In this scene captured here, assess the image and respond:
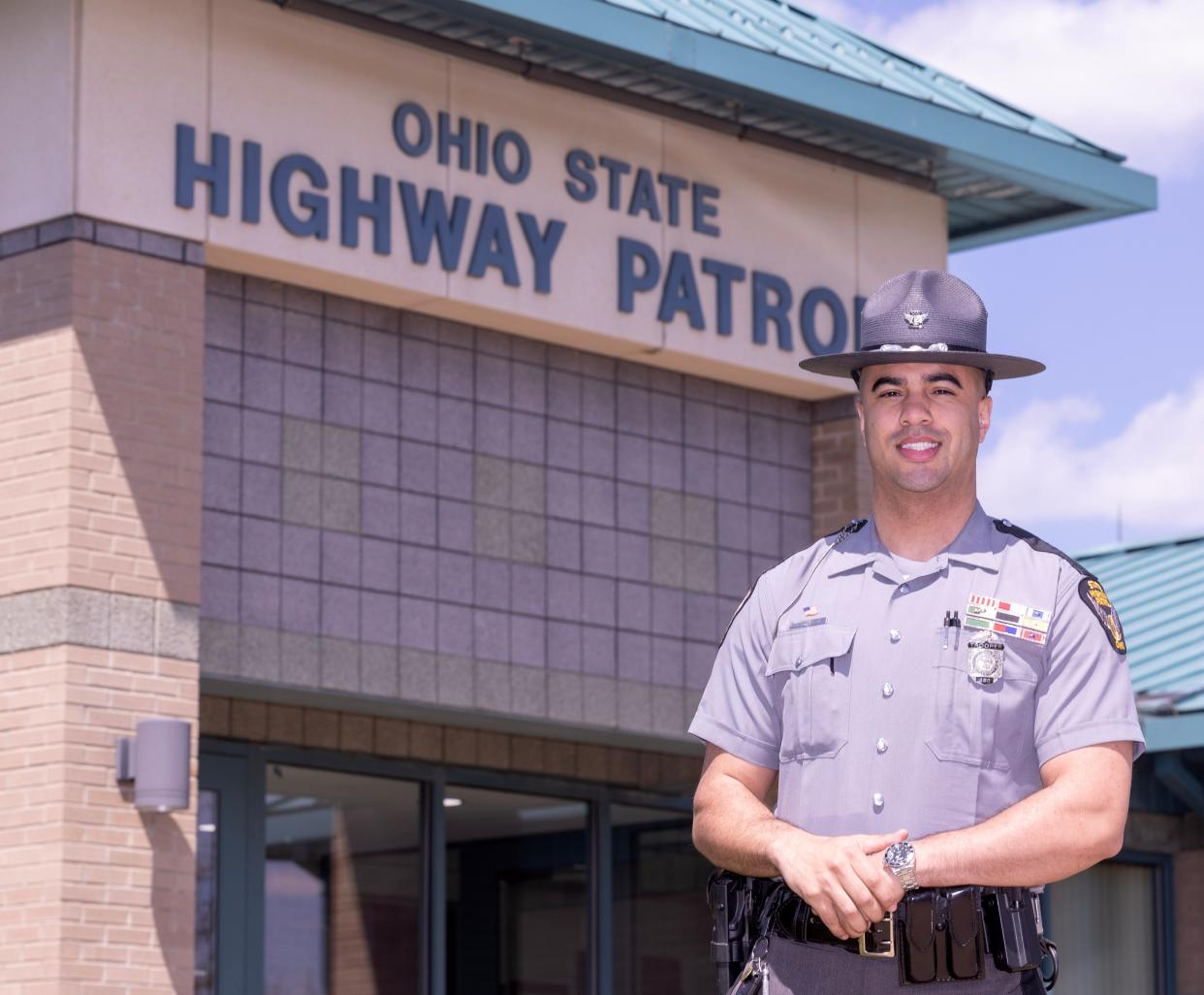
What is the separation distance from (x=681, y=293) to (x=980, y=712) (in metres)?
9.91

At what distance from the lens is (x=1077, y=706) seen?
453 centimetres

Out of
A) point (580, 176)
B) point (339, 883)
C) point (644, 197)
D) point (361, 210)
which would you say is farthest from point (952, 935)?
point (339, 883)

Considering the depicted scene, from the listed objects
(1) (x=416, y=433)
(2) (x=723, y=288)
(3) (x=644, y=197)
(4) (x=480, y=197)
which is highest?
(3) (x=644, y=197)

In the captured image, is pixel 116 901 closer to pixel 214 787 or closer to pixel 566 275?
pixel 214 787

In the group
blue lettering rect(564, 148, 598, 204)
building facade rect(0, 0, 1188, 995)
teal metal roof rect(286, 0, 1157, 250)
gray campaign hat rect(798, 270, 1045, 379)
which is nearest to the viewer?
gray campaign hat rect(798, 270, 1045, 379)

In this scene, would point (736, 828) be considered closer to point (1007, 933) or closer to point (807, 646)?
point (807, 646)

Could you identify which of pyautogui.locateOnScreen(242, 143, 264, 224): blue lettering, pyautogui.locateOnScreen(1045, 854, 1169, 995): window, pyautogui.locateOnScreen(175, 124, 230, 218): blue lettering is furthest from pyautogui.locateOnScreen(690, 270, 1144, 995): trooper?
pyautogui.locateOnScreen(1045, 854, 1169, 995): window

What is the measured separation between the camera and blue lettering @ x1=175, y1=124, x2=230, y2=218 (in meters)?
12.0

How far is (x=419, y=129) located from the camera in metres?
13.1

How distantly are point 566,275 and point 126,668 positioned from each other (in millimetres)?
3608

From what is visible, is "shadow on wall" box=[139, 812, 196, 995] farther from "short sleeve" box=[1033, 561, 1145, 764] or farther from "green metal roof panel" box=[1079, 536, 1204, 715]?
"short sleeve" box=[1033, 561, 1145, 764]

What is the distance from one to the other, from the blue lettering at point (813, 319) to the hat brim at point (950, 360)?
32.8ft

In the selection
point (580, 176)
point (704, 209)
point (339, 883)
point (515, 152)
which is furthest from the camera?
point (704, 209)

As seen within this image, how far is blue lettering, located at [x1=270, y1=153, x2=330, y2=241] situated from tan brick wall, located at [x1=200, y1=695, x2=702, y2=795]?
269 centimetres
